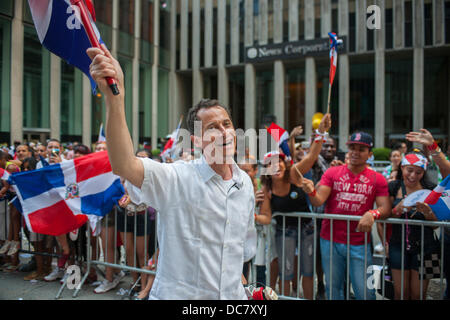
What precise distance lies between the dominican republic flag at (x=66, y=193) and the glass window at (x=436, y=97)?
26716mm

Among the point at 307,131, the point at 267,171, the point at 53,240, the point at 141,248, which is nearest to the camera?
the point at 267,171

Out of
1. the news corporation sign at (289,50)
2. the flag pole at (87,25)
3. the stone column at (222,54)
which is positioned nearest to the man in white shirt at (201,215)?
the flag pole at (87,25)

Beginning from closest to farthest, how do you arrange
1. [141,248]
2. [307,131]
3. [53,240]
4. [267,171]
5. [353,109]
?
[267,171] → [141,248] → [53,240] → [307,131] → [353,109]

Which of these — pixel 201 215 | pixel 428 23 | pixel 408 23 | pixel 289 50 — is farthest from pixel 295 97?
pixel 201 215

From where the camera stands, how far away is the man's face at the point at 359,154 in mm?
3896

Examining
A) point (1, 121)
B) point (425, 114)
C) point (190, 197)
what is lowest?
point (190, 197)

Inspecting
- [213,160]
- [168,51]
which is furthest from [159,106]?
[213,160]

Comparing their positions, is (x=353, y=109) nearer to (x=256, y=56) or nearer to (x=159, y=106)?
(x=256, y=56)

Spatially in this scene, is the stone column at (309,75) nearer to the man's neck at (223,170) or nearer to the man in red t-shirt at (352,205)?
the man in red t-shirt at (352,205)

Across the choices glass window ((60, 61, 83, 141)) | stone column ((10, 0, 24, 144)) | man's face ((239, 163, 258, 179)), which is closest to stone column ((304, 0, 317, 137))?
glass window ((60, 61, 83, 141))

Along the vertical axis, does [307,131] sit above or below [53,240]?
above

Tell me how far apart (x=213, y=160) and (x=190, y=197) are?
0.24m
